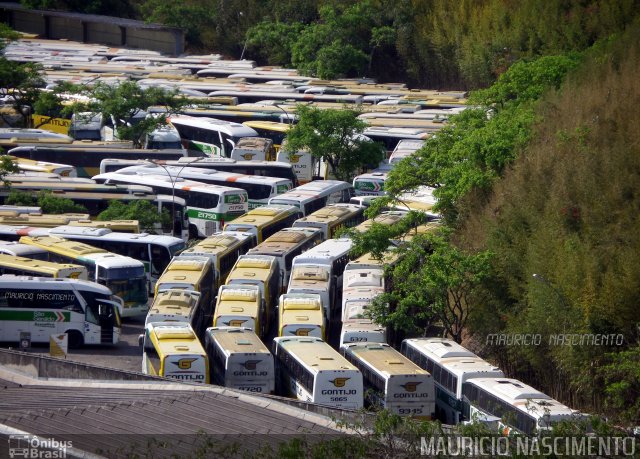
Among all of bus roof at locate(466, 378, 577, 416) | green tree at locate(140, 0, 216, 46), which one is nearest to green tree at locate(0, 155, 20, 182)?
bus roof at locate(466, 378, 577, 416)

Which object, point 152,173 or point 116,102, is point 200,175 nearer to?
point 152,173

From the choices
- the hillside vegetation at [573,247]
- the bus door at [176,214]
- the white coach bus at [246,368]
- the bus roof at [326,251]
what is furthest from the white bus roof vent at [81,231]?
the hillside vegetation at [573,247]

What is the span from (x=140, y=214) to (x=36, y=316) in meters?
7.22

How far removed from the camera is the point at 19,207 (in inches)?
1235

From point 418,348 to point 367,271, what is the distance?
15.5 feet

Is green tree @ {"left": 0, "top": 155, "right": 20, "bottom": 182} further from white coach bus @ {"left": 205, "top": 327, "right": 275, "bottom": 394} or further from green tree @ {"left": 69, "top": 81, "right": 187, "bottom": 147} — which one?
white coach bus @ {"left": 205, "top": 327, "right": 275, "bottom": 394}

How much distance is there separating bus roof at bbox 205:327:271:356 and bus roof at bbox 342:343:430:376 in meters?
1.74

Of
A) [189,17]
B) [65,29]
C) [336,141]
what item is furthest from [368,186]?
[65,29]

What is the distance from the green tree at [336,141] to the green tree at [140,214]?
310 inches

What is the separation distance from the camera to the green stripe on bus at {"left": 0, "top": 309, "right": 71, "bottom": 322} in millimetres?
23828

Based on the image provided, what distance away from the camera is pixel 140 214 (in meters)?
30.7

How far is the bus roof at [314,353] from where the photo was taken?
1969 cm

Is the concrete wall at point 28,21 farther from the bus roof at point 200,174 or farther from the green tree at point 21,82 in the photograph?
→ the bus roof at point 200,174

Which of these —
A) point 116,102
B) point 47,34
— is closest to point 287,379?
point 116,102
